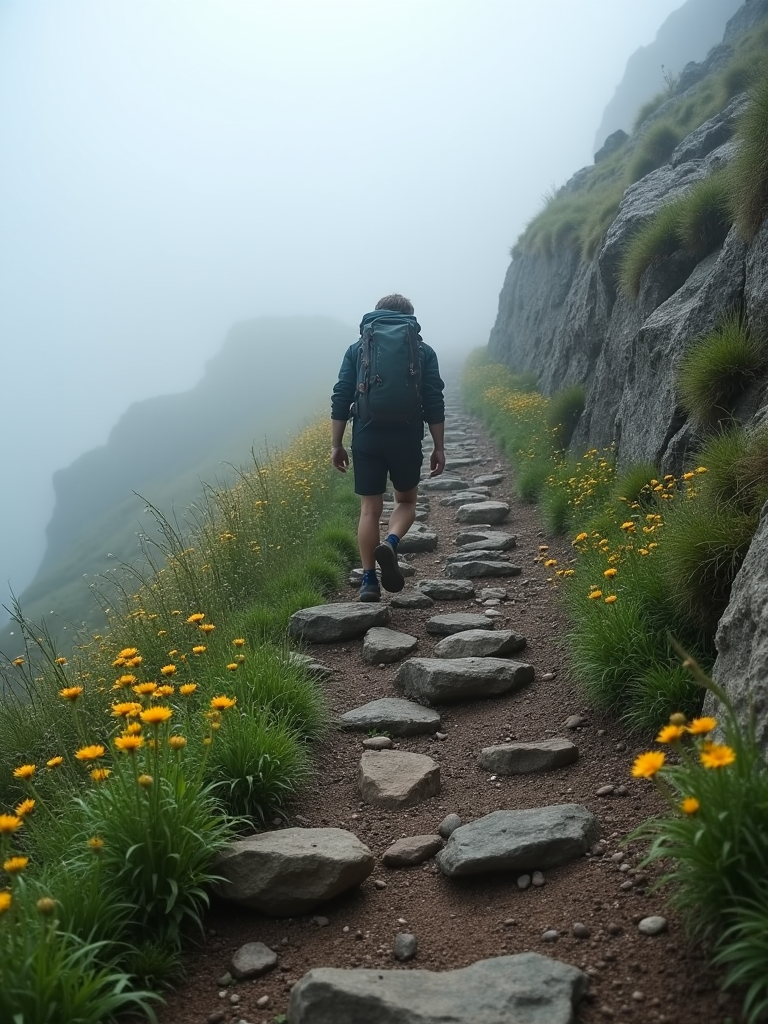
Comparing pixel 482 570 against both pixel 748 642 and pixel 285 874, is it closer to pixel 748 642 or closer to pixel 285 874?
pixel 748 642

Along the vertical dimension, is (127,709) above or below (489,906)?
above

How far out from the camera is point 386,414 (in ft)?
18.6

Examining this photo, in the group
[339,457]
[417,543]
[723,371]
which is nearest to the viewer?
[723,371]

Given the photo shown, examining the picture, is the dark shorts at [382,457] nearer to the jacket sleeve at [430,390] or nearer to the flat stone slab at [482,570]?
the jacket sleeve at [430,390]

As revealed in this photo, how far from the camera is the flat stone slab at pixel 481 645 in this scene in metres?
4.75

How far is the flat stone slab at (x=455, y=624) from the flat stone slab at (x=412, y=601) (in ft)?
1.61

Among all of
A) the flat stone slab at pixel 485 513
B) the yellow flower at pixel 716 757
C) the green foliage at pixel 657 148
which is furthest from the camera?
the green foliage at pixel 657 148

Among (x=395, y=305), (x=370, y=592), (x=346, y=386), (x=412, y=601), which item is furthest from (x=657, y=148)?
(x=370, y=592)

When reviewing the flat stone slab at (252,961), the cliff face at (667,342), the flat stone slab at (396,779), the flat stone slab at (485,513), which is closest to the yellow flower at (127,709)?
the flat stone slab at (252,961)

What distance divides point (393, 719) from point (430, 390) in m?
3.03

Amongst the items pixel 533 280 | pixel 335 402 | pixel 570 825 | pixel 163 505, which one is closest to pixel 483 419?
pixel 533 280

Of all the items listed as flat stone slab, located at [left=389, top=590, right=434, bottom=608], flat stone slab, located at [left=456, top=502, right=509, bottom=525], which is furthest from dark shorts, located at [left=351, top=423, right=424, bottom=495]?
flat stone slab, located at [left=456, top=502, right=509, bottom=525]

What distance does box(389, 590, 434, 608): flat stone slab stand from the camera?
6027 mm

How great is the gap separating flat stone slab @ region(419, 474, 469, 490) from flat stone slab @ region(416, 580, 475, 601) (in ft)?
14.7
